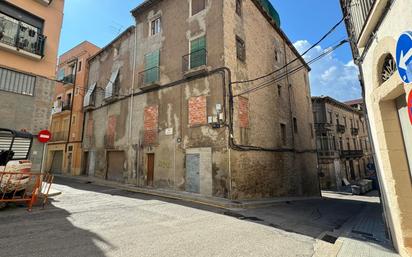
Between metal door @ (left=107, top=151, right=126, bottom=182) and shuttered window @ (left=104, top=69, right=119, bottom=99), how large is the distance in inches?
194

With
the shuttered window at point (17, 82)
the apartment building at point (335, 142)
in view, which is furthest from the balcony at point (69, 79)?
the apartment building at point (335, 142)

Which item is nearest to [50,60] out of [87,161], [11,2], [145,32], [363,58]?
[11,2]

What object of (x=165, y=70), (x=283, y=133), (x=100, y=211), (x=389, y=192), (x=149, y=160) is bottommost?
(x=100, y=211)

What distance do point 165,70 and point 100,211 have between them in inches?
385

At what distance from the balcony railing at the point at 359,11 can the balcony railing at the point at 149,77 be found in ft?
35.9

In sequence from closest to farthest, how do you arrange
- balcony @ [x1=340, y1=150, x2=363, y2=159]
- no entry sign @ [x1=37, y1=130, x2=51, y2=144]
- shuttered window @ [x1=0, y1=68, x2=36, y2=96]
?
shuttered window @ [x1=0, y1=68, x2=36, y2=96] → no entry sign @ [x1=37, y1=130, x2=51, y2=144] → balcony @ [x1=340, y1=150, x2=363, y2=159]

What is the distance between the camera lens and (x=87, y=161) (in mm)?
19375

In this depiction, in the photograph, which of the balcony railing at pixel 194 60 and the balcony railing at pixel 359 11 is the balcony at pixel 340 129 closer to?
the balcony railing at pixel 194 60

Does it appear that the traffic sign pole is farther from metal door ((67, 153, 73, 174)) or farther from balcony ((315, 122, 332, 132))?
balcony ((315, 122, 332, 132))

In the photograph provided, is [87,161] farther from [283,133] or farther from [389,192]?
[389,192]

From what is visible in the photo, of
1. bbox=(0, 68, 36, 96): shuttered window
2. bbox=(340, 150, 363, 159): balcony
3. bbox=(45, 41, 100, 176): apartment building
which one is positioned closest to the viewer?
bbox=(0, 68, 36, 96): shuttered window

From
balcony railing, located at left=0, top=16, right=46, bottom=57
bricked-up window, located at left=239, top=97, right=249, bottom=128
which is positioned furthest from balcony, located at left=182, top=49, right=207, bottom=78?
balcony railing, located at left=0, top=16, right=46, bottom=57

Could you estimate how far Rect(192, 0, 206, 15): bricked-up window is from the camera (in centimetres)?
1289

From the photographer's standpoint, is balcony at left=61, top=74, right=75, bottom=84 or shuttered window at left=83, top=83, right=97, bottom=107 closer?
shuttered window at left=83, top=83, right=97, bottom=107
